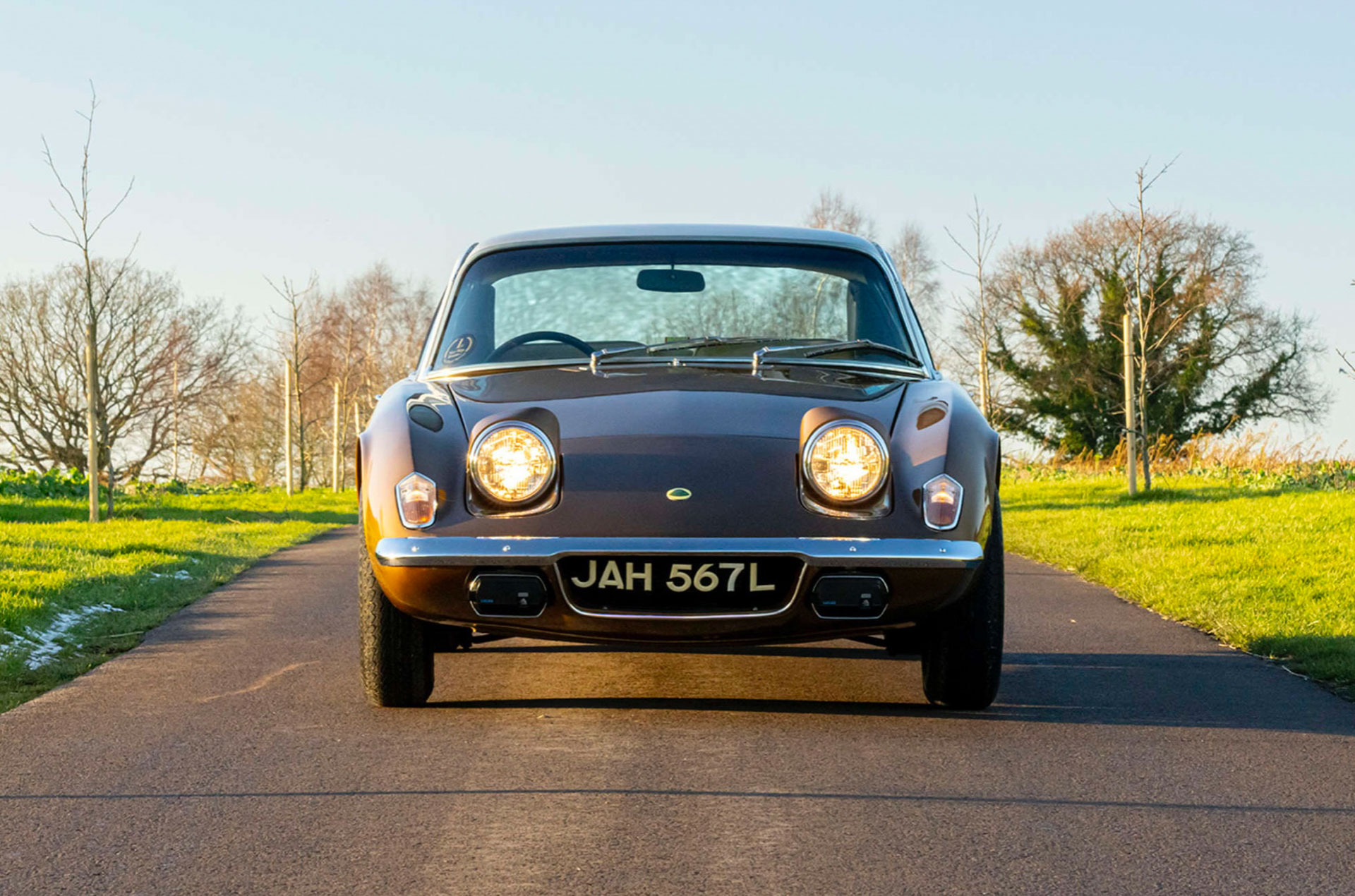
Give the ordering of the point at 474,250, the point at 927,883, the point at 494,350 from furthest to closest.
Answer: the point at 474,250 → the point at 494,350 → the point at 927,883

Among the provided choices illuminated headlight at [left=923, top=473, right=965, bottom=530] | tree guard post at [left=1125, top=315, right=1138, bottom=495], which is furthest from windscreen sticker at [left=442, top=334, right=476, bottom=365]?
tree guard post at [left=1125, top=315, right=1138, bottom=495]

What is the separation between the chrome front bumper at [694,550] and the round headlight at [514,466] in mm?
149

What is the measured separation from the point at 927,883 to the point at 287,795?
5.68 feet

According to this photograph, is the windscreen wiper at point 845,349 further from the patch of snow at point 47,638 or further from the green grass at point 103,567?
the patch of snow at point 47,638

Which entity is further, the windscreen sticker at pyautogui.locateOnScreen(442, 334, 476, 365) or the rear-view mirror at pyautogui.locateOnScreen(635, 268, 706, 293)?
the rear-view mirror at pyautogui.locateOnScreen(635, 268, 706, 293)

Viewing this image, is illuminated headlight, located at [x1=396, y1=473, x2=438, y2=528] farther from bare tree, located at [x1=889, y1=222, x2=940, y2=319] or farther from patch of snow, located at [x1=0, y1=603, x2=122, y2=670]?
bare tree, located at [x1=889, y1=222, x2=940, y2=319]

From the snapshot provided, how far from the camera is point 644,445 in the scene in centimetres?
454

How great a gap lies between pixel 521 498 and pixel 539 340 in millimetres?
1243

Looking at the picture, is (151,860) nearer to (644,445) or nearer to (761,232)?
(644,445)

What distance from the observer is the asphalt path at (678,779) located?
Answer: 3164mm

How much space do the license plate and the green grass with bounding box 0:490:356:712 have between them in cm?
242

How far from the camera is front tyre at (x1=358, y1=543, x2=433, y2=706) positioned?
4.87 metres

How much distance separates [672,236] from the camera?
595 centimetres

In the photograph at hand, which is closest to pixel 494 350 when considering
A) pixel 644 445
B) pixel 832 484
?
pixel 644 445
